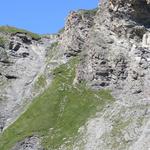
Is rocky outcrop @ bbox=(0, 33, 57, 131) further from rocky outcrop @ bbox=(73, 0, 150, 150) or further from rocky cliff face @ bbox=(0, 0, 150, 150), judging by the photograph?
rocky outcrop @ bbox=(73, 0, 150, 150)

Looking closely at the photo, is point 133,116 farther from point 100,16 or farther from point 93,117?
point 100,16

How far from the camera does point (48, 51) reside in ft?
578

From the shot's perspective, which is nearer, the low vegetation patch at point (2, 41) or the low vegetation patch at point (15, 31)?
the low vegetation patch at point (2, 41)

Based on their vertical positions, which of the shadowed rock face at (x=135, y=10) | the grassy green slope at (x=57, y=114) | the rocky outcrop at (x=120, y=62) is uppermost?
the shadowed rock face at (x=135, y=10)

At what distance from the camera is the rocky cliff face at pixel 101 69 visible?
110188mm

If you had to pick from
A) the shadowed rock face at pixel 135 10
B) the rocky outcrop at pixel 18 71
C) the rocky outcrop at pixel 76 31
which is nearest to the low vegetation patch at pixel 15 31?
the rocky outcrop at pixel 18 71

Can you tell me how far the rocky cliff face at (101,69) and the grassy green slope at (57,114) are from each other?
118 cm

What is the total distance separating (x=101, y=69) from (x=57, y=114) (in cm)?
1570

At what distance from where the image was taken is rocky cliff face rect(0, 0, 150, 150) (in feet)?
362

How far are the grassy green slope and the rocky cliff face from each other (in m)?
1.18

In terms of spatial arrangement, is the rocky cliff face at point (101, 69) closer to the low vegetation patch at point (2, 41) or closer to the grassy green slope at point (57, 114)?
the low vegetation patch at point (2, 41)

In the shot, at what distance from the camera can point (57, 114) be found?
130250 millimetres

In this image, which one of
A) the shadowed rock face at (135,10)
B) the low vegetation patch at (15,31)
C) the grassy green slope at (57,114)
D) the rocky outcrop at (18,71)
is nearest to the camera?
the grassy green slope at (57,114)

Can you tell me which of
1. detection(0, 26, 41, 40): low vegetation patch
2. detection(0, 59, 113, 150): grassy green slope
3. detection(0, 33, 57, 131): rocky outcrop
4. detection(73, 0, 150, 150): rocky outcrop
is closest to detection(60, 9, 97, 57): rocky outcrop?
detection(73, 0, 150, 150): rocky outcrop
